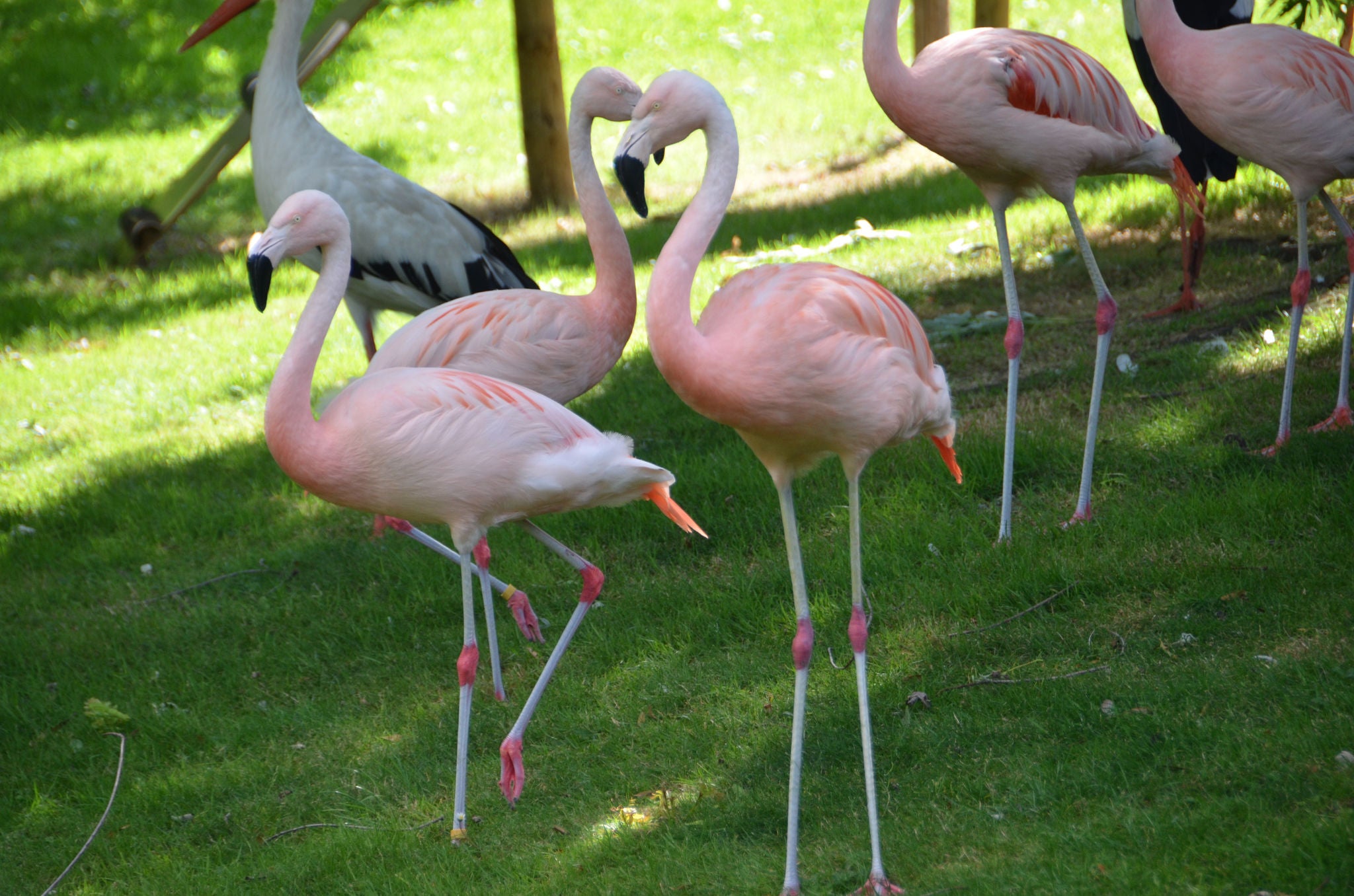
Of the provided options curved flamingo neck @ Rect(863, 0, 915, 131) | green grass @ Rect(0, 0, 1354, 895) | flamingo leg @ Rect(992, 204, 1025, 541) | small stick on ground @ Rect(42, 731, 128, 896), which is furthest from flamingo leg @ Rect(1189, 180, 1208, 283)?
small stick on ground @ Rect(42, 731, 128, 896)

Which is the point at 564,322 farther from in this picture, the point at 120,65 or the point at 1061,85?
the point at 120,65

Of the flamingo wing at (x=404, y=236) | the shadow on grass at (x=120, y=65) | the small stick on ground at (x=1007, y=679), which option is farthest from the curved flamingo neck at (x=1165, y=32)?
the shadow on grass at (x=120, y=65)

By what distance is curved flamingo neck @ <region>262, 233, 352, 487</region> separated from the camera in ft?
11.8

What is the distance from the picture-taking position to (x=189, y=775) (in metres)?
4.18

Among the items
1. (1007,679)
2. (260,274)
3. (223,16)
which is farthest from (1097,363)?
(223,16)

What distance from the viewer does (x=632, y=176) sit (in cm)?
304

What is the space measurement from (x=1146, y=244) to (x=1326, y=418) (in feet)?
9.35

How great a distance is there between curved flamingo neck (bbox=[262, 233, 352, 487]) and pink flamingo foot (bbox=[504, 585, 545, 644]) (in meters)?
1.23

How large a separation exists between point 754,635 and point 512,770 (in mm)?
1126

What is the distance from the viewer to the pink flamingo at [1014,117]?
175 inches

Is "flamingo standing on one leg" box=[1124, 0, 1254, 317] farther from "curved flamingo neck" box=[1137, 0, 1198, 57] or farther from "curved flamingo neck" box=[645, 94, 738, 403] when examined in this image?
"curved flamingo neck" box=[645, 94, 738, 403]

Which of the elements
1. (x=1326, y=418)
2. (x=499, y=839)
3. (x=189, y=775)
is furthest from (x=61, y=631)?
(x=1326, y=418)

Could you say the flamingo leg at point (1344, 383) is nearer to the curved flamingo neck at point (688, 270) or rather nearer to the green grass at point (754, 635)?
the green grass at point (754, 635)

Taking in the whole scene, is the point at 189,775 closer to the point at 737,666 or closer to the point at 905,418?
the point at 737,666
